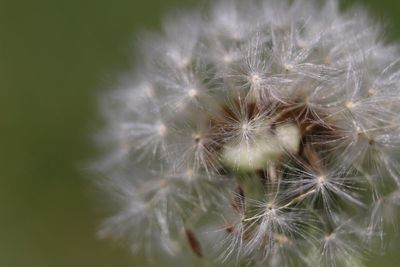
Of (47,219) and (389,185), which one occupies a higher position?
(47,219)

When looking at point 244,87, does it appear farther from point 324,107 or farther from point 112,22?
point 112,22

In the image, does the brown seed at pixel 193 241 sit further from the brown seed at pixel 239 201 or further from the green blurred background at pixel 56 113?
the green blurred background at pixel 56 113

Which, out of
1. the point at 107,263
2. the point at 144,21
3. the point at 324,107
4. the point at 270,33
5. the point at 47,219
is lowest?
the point at 324,107

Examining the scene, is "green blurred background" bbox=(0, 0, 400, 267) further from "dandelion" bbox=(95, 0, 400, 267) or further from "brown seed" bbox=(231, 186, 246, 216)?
"brown seed" bbox=(231, 186, 246, 216)

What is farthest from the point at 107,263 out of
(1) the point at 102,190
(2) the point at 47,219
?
(1) the point at 102,190

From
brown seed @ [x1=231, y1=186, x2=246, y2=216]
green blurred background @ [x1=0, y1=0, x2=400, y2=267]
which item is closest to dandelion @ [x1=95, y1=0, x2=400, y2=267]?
brown seed @ [x1=231, y1=186, x2=246, y2=216]

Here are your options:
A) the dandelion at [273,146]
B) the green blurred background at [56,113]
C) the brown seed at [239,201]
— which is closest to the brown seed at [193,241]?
the dandelion at [273,146]
